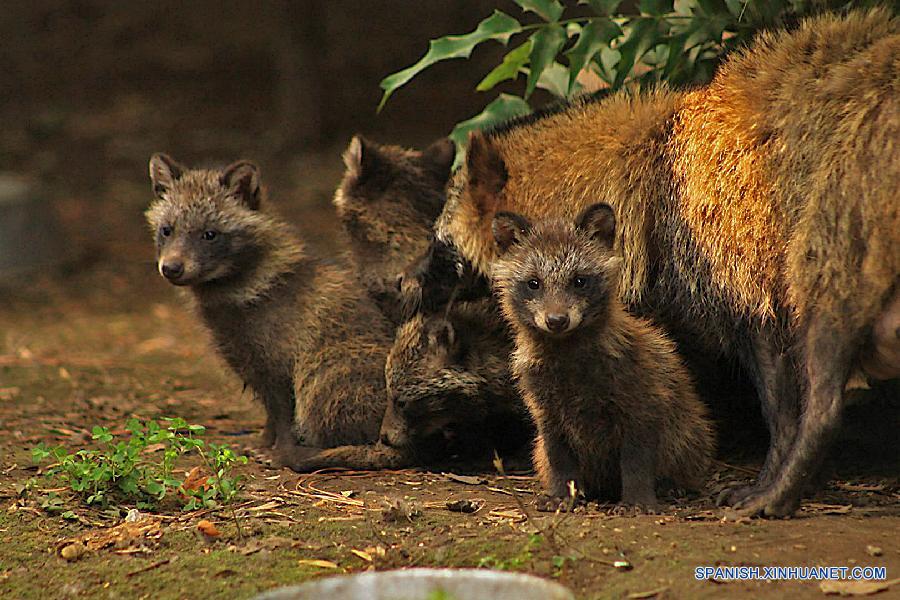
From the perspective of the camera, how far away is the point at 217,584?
4.16 m

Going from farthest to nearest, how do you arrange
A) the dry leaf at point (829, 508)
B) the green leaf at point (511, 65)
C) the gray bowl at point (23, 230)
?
the gray bowl at point (23, 230), the green leaf at point (511, 65), the dry leaf at point (829, 508)

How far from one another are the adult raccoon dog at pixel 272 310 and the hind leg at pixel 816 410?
219cm

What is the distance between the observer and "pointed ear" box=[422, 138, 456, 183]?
695 cm

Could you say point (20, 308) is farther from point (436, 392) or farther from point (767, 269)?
point (767, 269)

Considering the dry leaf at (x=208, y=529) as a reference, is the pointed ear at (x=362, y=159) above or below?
above

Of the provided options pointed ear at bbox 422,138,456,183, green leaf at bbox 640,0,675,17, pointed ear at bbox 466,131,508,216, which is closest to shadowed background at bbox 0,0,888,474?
pointed ear at bbox 422,138,456,183

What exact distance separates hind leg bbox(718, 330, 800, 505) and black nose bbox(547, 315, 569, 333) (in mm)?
893

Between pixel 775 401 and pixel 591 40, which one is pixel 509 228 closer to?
pixel 591 40

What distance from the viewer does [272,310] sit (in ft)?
20.9

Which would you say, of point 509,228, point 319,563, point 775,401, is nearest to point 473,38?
point 509,228

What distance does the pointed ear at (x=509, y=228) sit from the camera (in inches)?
204

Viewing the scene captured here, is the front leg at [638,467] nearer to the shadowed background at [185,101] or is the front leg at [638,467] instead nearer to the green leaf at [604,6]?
the green leaf at [604,6]

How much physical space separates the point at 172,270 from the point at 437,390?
59.2 inches

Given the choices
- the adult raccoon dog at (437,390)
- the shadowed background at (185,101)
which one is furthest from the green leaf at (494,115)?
the shadowed background at (185,101)
